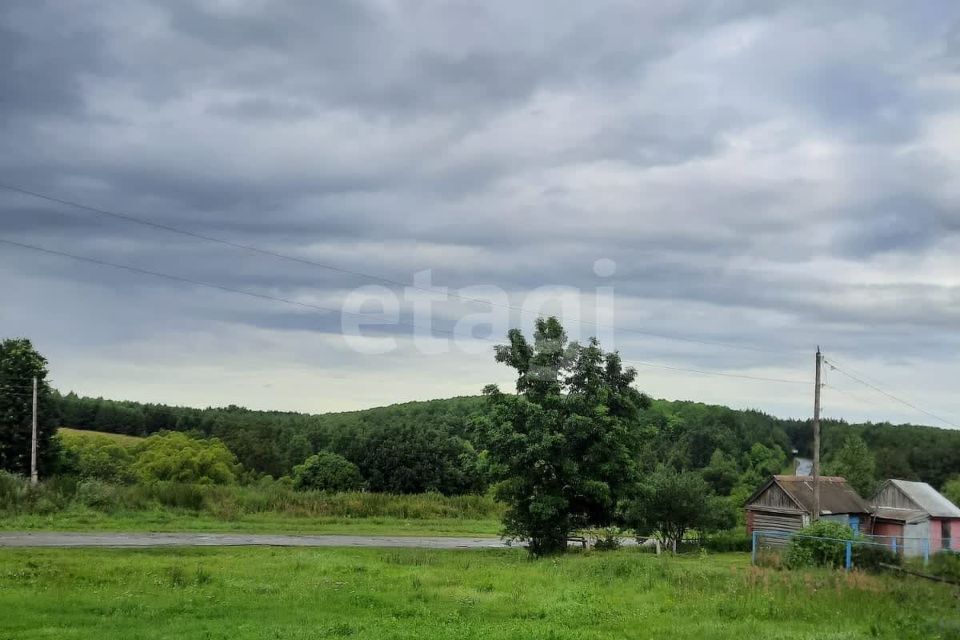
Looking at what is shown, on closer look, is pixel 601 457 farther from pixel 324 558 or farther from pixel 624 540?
pixel 624 540

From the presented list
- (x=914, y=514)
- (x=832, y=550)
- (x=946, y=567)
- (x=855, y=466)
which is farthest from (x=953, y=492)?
(x=946, y=567)

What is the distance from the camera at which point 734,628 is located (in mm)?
17500

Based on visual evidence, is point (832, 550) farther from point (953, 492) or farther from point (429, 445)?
point (953, 492)

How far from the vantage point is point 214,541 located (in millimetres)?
35562

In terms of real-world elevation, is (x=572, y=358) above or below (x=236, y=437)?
above

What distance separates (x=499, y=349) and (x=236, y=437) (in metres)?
68.1

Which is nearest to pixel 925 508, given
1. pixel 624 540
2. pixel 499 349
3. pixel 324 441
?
pixel 624 540

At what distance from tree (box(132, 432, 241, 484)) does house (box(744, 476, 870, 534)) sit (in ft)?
136

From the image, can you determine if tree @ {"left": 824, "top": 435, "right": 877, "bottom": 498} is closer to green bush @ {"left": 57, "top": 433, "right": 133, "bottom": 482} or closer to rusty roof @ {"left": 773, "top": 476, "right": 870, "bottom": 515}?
rusty roof @ {"left": 773, "top": 476, "right": 870, "bottom": 515}

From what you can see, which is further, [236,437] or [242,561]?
[236,437]

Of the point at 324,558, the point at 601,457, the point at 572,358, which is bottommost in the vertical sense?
the point at 324,558

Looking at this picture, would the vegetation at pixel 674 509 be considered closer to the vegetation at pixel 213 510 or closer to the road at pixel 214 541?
the road at pixel 214 541

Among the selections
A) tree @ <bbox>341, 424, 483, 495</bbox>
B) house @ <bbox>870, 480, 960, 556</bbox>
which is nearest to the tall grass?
tree @ <bbox>341, 424, 483, 495</bbox>

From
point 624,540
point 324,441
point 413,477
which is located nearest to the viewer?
point 624,540
